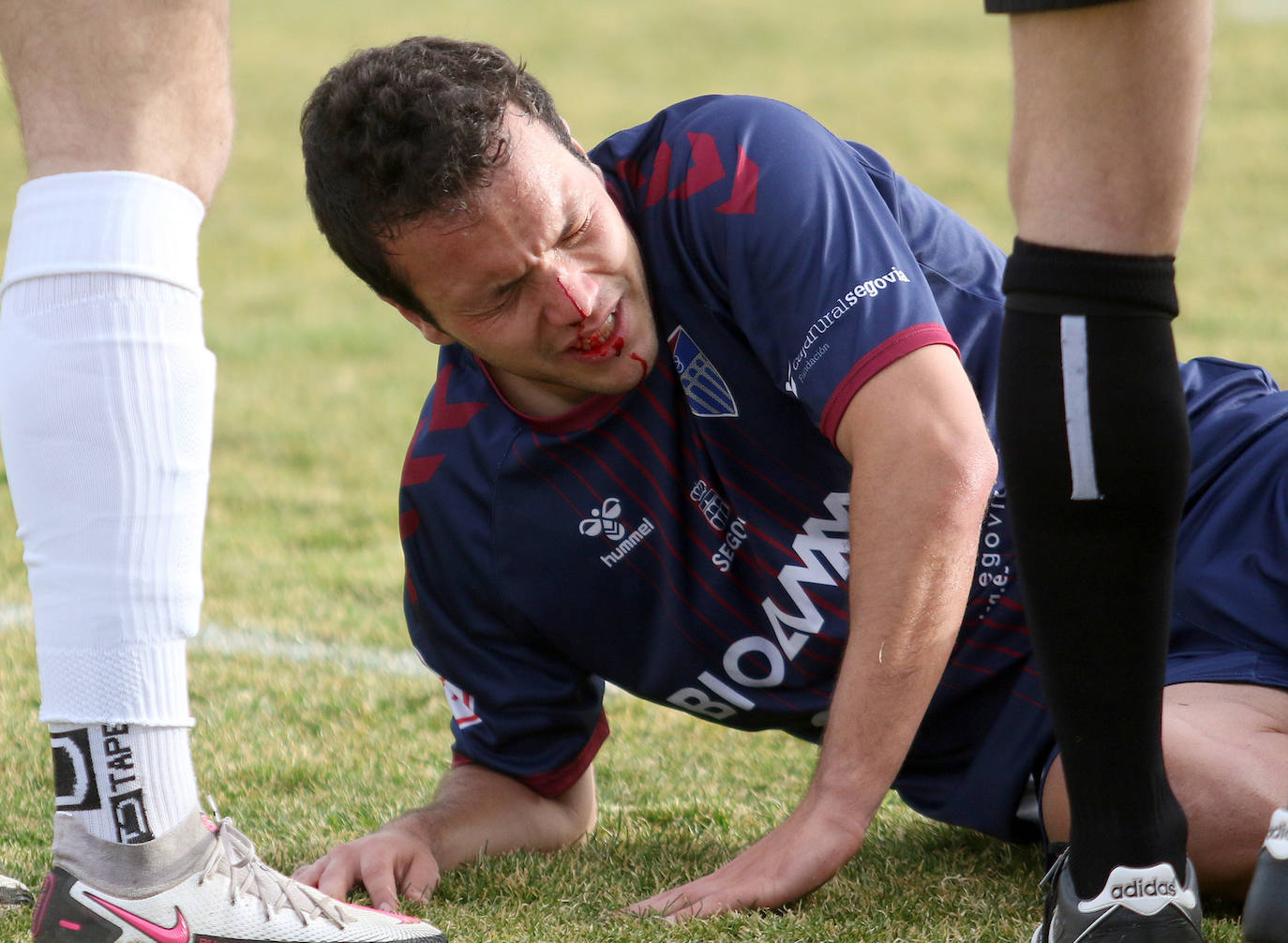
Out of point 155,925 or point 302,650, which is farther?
point 302,650

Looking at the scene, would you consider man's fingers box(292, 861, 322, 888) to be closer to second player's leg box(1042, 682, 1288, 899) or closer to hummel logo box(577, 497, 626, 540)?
hummel logo box(577, 497, 626, 540)

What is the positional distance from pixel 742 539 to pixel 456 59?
723 millimetres

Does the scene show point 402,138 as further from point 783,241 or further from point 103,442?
point 103,442

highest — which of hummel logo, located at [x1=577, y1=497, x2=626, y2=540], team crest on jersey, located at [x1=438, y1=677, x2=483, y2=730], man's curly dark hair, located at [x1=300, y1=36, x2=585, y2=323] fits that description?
man's curly dark hair, located at [x1=300, y1=36, x2=585, y2=323]

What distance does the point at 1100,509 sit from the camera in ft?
4.71

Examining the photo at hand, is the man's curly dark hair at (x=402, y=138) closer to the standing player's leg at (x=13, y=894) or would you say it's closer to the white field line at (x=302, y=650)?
the standing player's leg at (x=13, y=894)

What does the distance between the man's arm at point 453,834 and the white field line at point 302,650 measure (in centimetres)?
93

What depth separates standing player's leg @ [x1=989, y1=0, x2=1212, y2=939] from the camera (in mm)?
1366

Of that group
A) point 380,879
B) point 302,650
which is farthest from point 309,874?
point 302,650

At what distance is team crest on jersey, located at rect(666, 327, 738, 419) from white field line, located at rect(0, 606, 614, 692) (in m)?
1.28

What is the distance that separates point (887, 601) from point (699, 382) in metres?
0.41

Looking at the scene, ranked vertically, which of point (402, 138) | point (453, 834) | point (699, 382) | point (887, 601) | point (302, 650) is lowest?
point (302, 650)

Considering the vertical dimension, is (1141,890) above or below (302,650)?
above

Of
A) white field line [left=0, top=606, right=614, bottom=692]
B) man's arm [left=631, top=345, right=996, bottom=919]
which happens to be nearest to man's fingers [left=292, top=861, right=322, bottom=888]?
man's arm [left=631, top=345, right=996, bottom=919]
